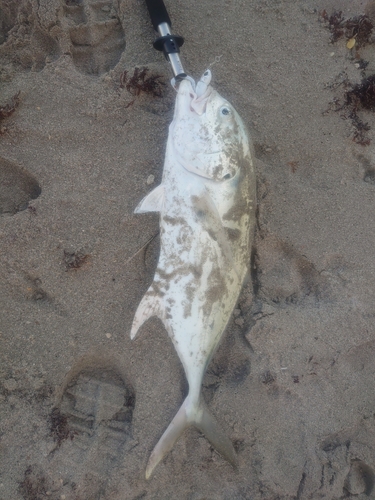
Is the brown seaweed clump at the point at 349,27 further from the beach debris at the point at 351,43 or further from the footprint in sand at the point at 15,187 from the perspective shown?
the footprint in sand at the point at 15,187

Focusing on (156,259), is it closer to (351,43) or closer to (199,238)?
(199,238)

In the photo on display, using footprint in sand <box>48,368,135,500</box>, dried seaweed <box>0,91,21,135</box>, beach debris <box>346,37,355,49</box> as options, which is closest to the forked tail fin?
footprint in sand <box>48,368,135,500</box>

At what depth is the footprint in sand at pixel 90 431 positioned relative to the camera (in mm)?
2754

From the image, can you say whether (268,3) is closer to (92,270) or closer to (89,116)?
(89,116)

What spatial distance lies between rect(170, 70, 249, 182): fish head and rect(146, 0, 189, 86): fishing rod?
0.19m

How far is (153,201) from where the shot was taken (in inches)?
115

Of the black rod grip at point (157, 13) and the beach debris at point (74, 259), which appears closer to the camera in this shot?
the beach debris at point (74, 259)

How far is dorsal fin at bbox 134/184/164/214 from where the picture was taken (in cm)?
290

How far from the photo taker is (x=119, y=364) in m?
2.97

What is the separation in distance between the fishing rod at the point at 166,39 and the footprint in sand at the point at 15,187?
1.30 meters

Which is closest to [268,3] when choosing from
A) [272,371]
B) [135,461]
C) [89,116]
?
[89,116]

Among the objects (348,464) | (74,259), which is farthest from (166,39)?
(348,464)

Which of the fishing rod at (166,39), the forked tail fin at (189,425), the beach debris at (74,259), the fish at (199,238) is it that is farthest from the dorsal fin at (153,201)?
the forked tail fin at (189,425)

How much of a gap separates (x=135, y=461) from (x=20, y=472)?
2.48ft
